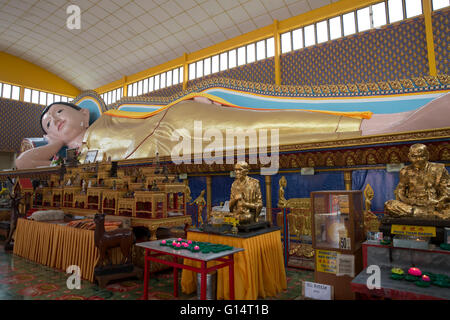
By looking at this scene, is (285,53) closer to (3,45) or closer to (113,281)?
(113,281)

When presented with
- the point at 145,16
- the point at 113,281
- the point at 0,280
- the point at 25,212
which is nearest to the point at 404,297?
the point at 113,281

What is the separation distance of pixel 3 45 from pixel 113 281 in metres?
14.1

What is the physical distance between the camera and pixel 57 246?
4301 mm

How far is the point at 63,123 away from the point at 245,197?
9.69m

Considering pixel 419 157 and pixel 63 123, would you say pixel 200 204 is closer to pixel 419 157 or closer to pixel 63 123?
pixel 419 157

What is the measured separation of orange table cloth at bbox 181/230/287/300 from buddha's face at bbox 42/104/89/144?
9.19 m

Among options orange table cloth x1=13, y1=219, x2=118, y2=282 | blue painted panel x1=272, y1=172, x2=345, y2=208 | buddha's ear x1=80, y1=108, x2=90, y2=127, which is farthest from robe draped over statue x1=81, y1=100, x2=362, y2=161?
orange table cloth x1=13, y1=219, x2=118, y2=282

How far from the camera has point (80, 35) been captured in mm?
11266

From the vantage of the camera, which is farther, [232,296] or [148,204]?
[148,204]

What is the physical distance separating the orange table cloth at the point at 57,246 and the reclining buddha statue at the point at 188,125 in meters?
2.79

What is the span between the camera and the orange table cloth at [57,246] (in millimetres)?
3744

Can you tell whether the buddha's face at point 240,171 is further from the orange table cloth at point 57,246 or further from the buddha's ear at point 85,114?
the buddha's ear at point 85,114

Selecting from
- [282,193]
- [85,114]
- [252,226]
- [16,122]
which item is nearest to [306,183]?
[282,193]

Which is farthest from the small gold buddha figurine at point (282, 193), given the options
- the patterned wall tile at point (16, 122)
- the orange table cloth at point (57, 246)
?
the patterned wall tile at point (16, 122)
